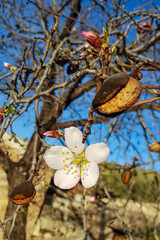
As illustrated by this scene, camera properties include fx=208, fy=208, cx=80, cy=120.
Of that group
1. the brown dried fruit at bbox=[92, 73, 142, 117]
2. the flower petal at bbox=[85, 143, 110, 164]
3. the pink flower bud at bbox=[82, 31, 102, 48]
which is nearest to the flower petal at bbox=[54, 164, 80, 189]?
the flower petal at bbox=[85, 143, 110, 164]

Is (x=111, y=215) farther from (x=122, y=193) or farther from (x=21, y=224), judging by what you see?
(x=21, y=224)

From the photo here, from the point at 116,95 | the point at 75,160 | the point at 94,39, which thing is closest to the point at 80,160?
the point at 75,160

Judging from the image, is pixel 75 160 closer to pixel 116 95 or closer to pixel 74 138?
pixel 74 138

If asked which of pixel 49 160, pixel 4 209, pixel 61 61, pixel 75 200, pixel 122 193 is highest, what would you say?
pixel 61 61

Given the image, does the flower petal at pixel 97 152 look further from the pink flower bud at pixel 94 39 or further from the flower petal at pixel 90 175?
the pink flower bud at pixel 94 39

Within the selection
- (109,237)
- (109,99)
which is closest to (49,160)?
(109,99)

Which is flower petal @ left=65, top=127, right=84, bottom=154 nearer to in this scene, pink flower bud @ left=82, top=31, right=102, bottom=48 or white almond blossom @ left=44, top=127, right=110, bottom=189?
white almond blossom @ left=44, top=127, right=110, bottom=189
